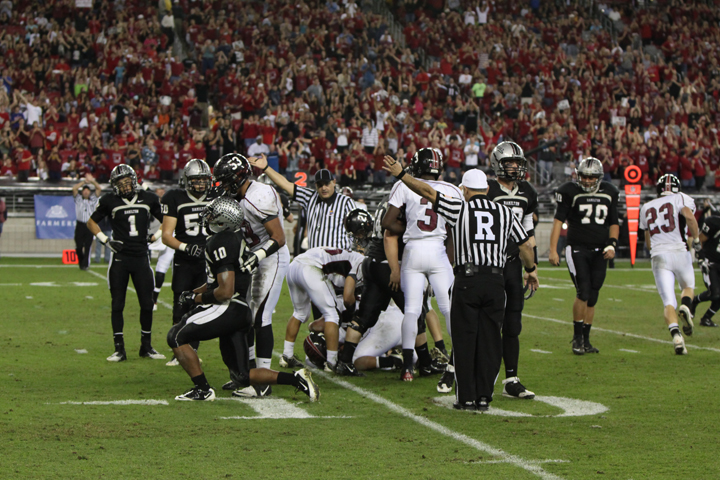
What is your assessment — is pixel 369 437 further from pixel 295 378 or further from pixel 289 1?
→ pixel 289 1

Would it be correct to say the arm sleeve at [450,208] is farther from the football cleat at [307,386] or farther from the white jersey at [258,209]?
the football cleat at [307,386]

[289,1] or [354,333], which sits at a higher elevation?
[289,1]

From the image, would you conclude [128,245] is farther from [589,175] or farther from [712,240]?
[712,240]

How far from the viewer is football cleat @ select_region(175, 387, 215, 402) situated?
6.54 meters

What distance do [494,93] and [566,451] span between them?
80.6 ft

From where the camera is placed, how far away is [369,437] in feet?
17.8

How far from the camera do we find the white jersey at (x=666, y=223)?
32.3ft

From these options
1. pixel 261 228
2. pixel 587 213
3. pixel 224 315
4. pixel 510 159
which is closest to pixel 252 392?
pixel 224 315

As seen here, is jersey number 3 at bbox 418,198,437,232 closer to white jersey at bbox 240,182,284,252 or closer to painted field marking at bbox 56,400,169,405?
white jersey at bbox 240,182,284,252

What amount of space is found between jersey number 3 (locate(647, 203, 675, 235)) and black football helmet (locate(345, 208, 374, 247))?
355 centimetres

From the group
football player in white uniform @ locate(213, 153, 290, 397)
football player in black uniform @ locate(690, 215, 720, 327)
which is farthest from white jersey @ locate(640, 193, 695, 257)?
football player in white uniform @ locate(213, 153, 290, 397)

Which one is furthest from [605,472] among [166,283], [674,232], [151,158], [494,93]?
[494,93]

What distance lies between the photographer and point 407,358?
24.6 ft

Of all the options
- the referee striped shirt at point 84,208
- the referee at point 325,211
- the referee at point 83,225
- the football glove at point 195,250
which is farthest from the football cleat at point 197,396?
the referee striped shirt at point 84,208
